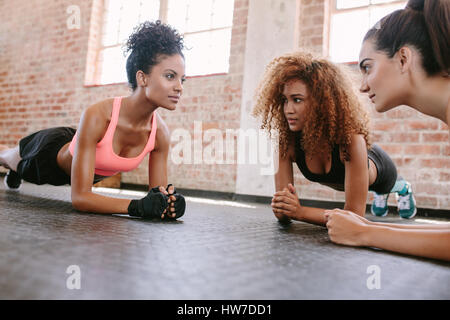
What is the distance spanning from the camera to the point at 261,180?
3469mm

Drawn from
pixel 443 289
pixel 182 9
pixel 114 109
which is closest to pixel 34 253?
pixel 443 289

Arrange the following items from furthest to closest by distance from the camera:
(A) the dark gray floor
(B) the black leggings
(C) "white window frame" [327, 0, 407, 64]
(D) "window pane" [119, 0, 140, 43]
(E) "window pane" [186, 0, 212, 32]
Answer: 1. (D) "window pane" [119, 0, 140, 43]
2. (E) "window pane" [186, 0, 212, 32]
3. (C) "white window frame" [327, 0, 407, 64]
4. (B) the black leggings
5. (A) the dark gray floor

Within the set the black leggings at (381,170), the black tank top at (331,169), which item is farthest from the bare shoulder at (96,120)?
the black leggings at (381,170)

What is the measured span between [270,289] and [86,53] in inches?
201

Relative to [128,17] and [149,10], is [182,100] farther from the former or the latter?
[128,17]

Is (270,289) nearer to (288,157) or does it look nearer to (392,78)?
(392,78)

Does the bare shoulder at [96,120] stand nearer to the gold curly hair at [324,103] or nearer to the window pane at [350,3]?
the gold curly hair at [324,103]

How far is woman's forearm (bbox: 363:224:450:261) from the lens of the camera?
3.10 ft

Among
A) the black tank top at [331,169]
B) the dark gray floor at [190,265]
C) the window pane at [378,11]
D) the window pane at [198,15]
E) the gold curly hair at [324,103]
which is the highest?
the window pane at [198,15]

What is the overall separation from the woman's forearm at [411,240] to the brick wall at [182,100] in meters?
2.09


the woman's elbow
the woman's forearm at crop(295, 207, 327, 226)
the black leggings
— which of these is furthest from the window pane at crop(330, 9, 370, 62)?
the woman's elbow

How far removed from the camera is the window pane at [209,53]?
156 inches

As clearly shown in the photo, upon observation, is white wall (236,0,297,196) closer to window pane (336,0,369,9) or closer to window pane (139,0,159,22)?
window pane (336,0,369,9)

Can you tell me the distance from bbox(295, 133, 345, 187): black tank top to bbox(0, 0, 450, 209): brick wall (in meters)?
1.42
